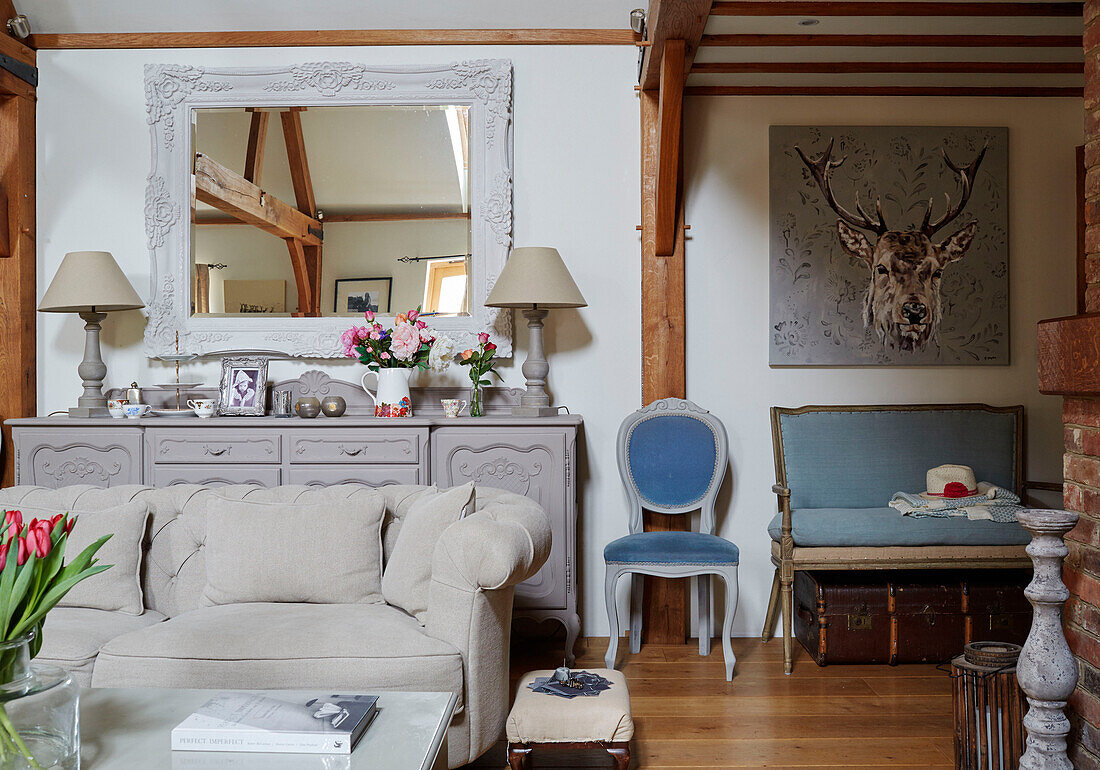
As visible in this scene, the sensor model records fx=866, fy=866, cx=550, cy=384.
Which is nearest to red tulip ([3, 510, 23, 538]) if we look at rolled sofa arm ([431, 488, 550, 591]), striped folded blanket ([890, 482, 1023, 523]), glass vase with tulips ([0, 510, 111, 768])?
glass vase with tulips ([0, 510, 111, 768])

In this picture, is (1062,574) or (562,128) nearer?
(1062,574)

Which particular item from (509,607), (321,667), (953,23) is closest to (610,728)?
(509,607)

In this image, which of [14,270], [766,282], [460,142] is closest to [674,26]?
[460,142]

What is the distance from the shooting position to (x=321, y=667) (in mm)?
2195

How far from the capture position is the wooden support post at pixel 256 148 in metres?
4.00

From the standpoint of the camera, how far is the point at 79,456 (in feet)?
11.6

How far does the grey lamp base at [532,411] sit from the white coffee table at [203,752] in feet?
6.27

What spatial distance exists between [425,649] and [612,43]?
2.89 m

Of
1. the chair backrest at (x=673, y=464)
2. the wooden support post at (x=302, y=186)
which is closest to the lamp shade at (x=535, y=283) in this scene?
the chair backrest at (x=673, y=464)

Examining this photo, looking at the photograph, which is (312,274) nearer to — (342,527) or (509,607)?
(342,527)

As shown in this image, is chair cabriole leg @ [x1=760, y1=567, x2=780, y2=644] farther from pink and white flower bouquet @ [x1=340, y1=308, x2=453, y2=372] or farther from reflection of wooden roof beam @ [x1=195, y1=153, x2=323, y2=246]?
reflection of wooden roof beam @ [x1=195, y1=153, x2=323, y2=246]

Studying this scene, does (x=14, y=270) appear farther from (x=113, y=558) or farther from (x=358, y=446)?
(x=113, y=558)

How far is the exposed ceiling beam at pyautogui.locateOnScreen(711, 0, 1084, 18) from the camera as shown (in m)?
2.92

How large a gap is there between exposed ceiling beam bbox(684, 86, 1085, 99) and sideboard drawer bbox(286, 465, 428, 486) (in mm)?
2148
